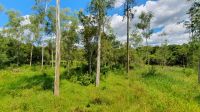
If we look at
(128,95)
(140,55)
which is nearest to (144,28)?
(140,55)

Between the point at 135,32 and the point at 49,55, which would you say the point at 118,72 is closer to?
the point at 135,32

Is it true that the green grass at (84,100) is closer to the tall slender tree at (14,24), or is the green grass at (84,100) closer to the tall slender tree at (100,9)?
the tall slender tree at (100,9)

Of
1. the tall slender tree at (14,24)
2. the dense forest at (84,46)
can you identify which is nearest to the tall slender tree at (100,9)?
the dense forest at (84,46)

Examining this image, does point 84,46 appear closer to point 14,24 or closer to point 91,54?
point 91,54

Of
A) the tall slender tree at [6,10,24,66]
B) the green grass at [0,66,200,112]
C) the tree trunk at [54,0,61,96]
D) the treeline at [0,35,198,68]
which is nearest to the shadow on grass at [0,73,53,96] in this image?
the green grass at [0,66,200,112]

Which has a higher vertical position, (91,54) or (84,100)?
(91,54)

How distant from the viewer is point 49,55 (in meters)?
73.0

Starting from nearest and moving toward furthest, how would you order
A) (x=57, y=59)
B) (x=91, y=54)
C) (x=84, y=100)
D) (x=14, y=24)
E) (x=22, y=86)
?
(x=84, y=100) < (x=57, y=59) < (x=22, y=86) < (x=91, y=54) < (x=14, y=24)

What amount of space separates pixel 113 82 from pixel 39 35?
98.2 ft

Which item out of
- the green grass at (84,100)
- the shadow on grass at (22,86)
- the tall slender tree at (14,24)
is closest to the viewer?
the green grass at (84,100)

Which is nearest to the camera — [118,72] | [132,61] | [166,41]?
[118,72]

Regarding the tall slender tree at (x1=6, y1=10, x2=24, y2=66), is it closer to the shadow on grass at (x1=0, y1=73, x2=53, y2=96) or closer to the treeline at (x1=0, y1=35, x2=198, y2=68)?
the treeline at (x1=0, y1=35, x2=198, y2=68)

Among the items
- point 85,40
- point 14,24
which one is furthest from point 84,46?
point 14,24

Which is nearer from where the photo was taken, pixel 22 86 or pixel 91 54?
pixel 22 86
